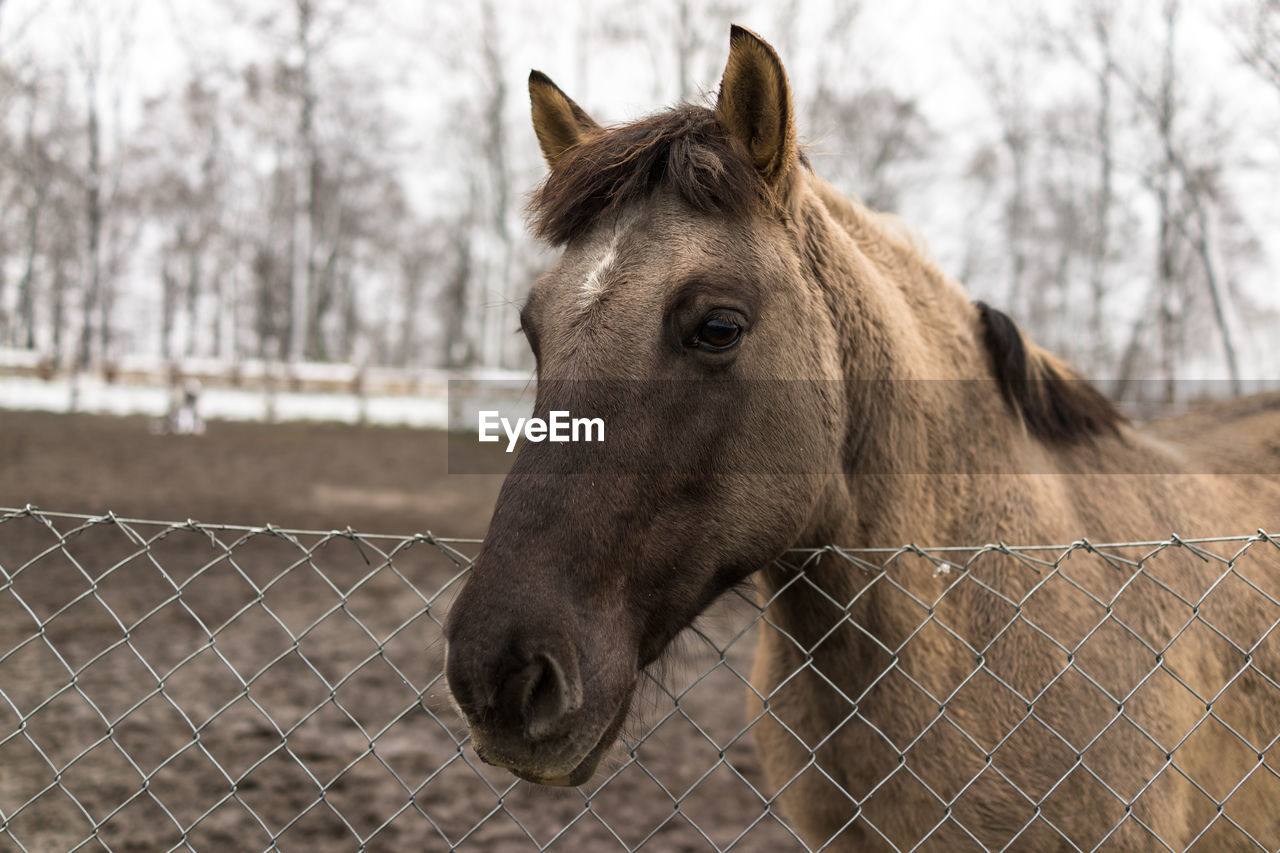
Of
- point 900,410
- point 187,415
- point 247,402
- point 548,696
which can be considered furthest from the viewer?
point 247,402

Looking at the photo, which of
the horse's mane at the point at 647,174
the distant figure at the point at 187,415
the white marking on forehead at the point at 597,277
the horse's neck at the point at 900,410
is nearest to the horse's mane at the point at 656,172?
the horse's mane at the point at 647,174

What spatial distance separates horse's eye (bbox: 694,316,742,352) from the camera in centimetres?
193

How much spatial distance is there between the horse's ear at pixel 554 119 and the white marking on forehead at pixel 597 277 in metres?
0.67

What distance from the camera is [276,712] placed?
490cm

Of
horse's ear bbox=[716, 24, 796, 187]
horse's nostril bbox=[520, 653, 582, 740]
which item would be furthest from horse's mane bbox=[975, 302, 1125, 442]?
horse's nostril bbox=[520, 653, 582, 740]

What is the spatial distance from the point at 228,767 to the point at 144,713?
3.28ft

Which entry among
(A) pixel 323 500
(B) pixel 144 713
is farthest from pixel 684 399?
(A) pixel 323 500

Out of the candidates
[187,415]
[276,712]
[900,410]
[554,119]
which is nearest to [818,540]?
[900,410]

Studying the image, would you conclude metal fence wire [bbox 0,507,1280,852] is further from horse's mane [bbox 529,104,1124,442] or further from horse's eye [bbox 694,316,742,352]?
horse's mane [bbox 529,104,1124,442]

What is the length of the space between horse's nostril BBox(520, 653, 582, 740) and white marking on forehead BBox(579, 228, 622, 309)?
0.85 meters

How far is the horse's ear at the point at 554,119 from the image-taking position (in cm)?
251

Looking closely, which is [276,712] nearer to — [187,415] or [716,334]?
[716,334]

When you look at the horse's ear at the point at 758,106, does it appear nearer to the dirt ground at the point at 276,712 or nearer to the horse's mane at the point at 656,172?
the horse's mane at the point at 656,172

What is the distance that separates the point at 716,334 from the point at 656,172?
52 cm
